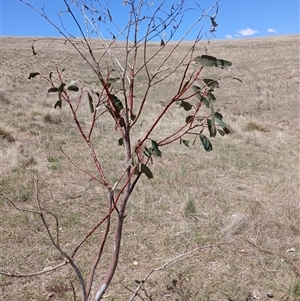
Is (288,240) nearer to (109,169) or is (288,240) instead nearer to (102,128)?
(109,169)

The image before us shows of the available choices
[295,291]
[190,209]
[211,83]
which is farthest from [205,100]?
[190,209]

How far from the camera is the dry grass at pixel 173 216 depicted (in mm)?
2523

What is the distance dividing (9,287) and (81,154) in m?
3.15

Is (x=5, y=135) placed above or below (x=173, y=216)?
above

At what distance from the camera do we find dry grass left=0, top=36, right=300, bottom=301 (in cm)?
252

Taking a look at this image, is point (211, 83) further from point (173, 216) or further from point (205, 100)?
point (173, 216)

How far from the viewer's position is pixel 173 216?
354cm

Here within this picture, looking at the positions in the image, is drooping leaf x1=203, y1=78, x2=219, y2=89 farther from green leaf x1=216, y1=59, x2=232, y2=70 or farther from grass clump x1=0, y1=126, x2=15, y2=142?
grass clump x1=0, y1=126, x2=15, y2=142

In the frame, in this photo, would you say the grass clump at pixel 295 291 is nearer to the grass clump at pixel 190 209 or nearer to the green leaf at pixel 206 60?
the grass clump at pixel 190 209

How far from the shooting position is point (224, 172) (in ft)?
16.2

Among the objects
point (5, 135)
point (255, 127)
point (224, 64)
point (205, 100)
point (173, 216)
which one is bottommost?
point (173, 216)

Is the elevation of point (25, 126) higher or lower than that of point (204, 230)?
higher

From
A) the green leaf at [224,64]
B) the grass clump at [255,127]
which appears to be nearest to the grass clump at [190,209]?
the green leaf at [224,64]

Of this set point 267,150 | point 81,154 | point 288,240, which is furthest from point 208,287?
point 267,150
